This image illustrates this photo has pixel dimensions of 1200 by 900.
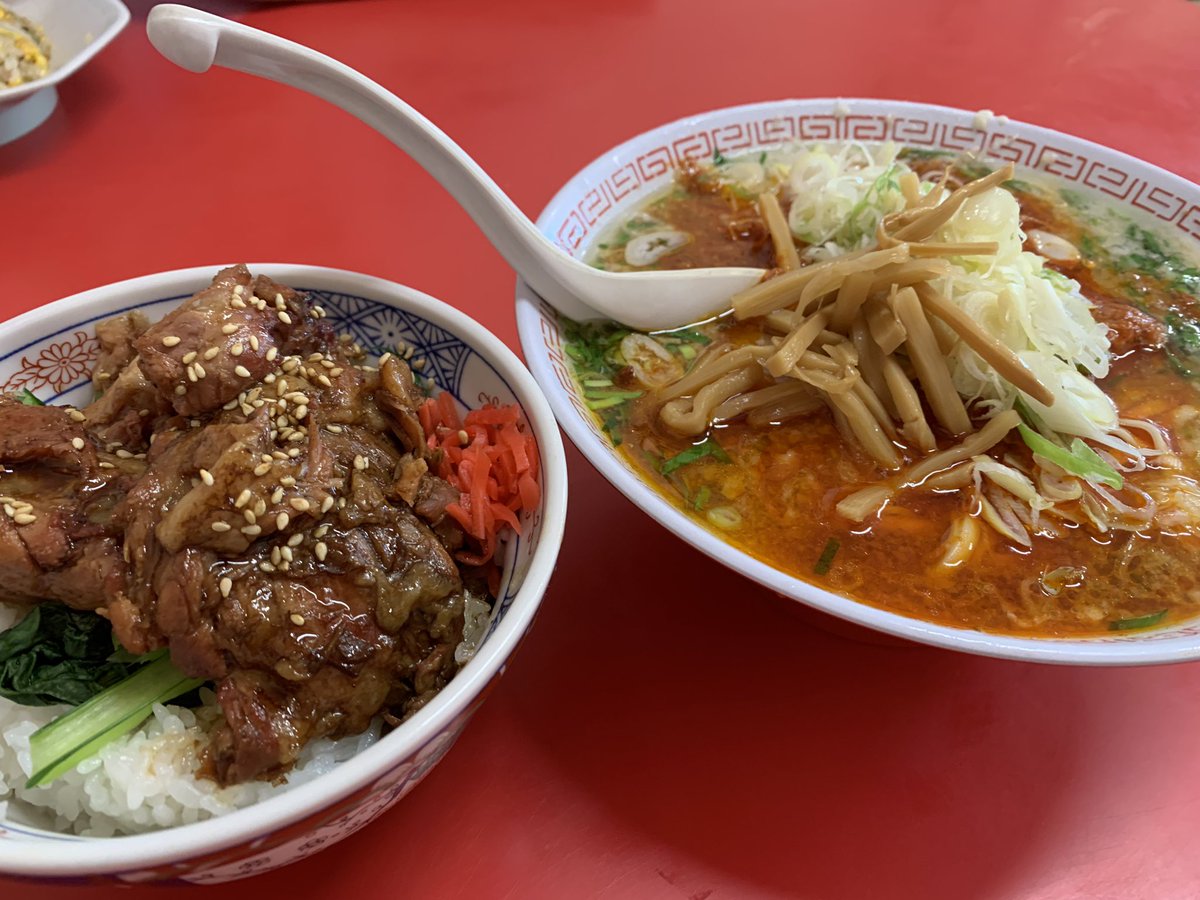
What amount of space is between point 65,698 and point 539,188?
201 cm

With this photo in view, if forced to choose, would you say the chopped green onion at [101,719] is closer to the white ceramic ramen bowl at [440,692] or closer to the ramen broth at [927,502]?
the white ceramic ramen bowl at [440,692]

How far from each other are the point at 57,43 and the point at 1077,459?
11.3 ft

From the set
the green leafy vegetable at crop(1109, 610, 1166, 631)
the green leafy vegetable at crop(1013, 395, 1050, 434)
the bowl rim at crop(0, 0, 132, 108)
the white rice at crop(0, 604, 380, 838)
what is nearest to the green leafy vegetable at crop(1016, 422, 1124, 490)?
the green leafy vegetable at crop(1013, 395, 1050, 434)

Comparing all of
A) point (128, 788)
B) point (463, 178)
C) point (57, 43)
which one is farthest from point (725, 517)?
point (57, 43)

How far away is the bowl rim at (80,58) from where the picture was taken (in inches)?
95.3

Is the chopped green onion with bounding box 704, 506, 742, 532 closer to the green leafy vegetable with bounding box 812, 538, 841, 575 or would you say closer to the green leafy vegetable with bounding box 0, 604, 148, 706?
the green leafy vegetable with bounding box 812, 538, 841, 575

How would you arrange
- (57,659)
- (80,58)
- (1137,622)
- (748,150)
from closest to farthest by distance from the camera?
1. (57,659)
2. (1137,622)
3. (748,150)
4. (80,58)

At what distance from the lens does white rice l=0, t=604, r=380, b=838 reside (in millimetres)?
1019

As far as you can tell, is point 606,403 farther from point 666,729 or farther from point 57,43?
point 57,43

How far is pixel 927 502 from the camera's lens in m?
1.50

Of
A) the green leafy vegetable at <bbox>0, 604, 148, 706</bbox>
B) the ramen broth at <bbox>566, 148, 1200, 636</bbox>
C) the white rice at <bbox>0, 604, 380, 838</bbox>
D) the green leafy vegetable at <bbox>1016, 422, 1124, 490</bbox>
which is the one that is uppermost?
the green leafy vegetable at <bbox>1016, 422, 1124, 490</bbox>

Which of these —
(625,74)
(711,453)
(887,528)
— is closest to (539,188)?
(625,74)

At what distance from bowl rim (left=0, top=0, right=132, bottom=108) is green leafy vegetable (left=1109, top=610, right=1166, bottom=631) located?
3.07 meters

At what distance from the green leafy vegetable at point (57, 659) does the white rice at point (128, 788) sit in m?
0.04
